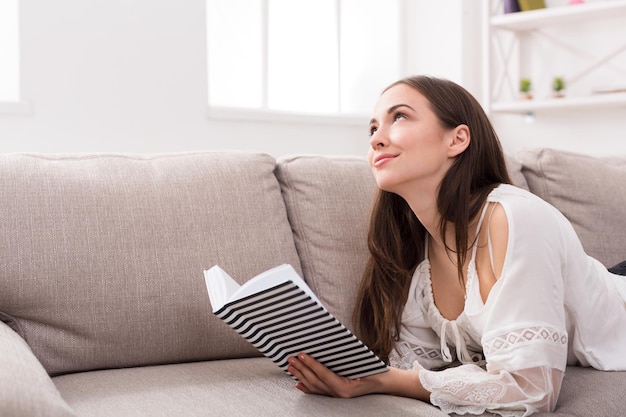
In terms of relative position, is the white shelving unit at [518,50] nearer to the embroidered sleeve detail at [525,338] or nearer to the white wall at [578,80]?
the white wall at [578,80]

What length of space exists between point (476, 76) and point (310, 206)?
246cm

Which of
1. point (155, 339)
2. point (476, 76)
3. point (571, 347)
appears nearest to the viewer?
point (155, 339)

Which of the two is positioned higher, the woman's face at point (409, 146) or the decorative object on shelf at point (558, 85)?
the decorative object on shelf at point (558, 85)

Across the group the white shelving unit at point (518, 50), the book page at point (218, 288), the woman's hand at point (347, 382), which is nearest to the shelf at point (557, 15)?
the white shelving unit at point (518, 50)

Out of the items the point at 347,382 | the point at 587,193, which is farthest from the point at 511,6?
the point at 347,382

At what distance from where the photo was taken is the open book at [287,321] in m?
1.18

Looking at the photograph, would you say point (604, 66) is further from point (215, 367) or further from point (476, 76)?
point (215, 367)

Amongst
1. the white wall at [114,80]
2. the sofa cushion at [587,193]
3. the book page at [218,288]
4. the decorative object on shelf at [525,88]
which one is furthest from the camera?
the decorative object on shelf at [525,88]

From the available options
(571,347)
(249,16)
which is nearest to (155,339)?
(571,347)

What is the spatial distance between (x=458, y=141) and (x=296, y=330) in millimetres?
580

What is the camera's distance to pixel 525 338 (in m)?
1.39

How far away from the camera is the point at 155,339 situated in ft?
5.18

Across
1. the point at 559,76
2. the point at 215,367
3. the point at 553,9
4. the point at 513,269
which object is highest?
the point at 553,9

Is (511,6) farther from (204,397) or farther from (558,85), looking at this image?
(204,397)
